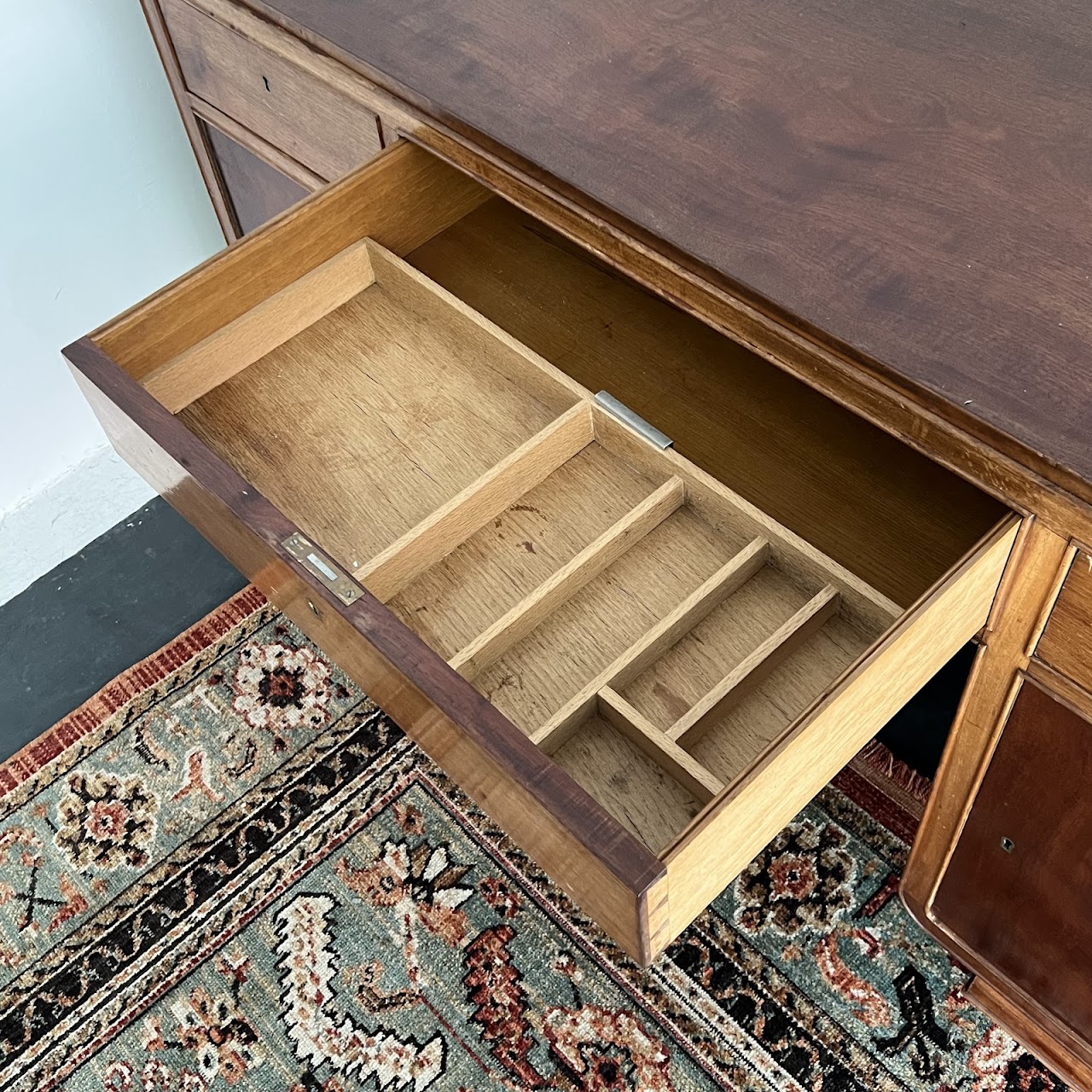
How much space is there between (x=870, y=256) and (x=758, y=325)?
0.25 ft

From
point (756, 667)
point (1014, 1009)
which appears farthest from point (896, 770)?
point (756, 667)

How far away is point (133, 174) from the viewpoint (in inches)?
56.2

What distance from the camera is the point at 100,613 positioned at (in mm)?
1438

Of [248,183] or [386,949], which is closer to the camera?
[386,949]

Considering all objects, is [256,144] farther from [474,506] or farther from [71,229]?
[474,506]

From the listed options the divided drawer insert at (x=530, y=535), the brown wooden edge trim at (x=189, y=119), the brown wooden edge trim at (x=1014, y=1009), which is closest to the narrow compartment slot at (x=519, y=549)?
the divided drawer insert at (x=530, y=535)

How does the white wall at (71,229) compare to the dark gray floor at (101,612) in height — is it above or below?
above

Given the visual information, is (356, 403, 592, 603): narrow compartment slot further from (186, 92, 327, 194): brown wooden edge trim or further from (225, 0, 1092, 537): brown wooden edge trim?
(186, 92, 327, 194): brown wooden edge trim

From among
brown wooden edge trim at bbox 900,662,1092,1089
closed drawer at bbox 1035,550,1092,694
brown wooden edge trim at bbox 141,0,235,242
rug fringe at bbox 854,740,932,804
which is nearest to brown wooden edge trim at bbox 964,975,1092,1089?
brown wooden edge trim at bbox 900,662,1092,1089

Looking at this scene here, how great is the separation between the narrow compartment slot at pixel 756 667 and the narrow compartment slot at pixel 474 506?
8.4 inches

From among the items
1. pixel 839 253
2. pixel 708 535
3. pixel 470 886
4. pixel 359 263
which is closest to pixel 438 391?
pixel 359 263

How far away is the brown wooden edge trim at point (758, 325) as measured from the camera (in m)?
0.60

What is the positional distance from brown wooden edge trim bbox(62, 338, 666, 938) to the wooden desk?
0.88ft

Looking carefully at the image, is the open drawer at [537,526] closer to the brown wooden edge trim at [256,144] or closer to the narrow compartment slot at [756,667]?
the narrow compartment slot at [756,667]
